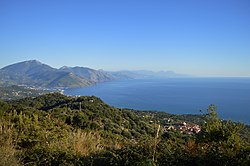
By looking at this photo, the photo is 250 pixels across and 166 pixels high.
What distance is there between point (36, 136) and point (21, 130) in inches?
20.7

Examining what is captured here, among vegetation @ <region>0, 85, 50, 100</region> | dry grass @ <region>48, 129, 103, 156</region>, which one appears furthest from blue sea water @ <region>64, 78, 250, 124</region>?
vegetation @ <region>0, 85, 50, 100</region>

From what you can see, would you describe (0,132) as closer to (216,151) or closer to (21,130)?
(21,130)

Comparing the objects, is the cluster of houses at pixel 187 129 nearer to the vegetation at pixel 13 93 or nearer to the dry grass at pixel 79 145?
the dry grass at pixel 79 145

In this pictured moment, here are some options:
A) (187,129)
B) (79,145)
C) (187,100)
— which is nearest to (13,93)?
(187,100)

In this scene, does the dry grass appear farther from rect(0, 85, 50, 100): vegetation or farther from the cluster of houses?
rect(0, 85, 50, 100): vegetation

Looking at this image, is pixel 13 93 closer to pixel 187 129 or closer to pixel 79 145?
pixel 187 129

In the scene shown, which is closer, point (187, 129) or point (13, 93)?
point (187, 129)

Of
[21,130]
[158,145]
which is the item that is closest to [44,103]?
[21,130]

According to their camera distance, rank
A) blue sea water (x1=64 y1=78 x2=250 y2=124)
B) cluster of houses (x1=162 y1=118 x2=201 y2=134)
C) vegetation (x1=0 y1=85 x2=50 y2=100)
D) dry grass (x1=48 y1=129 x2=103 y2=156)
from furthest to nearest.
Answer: vegetation (x1=0 y1=85 x2=50 y2=100), blue sea water (x1=64 y1=78 x2=250 y2=124), cluster of houses (x1=162 y1=118 x2=201 y2=134), dry grass (x1=48 y1=129 x2=103 y2=156)

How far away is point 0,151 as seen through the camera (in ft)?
11.0

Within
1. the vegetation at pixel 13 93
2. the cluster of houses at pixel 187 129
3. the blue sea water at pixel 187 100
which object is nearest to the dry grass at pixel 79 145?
the cluster of houses at pixel 187 129

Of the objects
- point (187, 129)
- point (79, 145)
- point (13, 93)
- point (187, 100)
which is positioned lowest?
point (187, 100)

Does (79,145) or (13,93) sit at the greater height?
(79,145)

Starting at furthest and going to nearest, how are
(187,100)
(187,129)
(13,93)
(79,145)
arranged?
1. (13,93)
2. (187,100)
3. (187,129)
4. (79,145)
